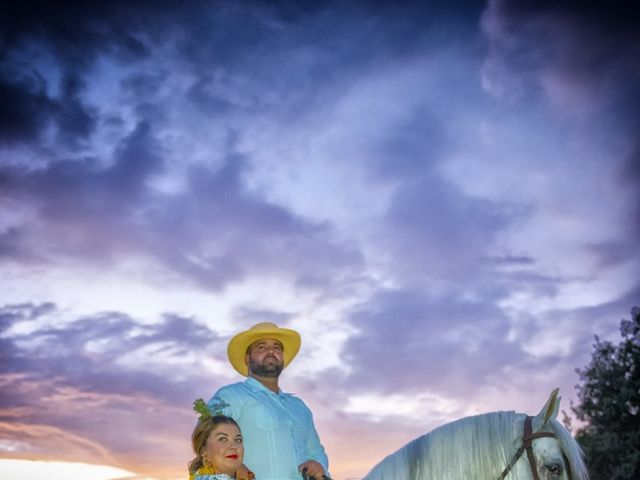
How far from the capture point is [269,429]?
178 inches

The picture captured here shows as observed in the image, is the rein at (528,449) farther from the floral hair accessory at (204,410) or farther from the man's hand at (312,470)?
the floral hair accessory at (204,410)

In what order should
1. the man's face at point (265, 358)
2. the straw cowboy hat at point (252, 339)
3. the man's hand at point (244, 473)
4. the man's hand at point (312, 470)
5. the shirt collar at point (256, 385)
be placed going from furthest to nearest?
the straw cowboy hat at point (252, 339) → the man's face at point (265, 358) → the shirt collar at point (256, 385) → the man's hand at point (312, 470) → the man's hand at point (244, 473)

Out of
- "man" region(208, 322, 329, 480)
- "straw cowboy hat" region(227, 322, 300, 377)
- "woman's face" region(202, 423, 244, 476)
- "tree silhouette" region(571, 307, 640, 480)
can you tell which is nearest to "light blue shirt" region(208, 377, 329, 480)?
"man" region(208, 322, 329, 480)

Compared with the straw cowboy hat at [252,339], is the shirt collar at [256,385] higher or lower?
lower

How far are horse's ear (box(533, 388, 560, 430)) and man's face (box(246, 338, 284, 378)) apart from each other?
2.36 m

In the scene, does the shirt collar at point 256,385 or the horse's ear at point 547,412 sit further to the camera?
the shirt collar at point 256,385

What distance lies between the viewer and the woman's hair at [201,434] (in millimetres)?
4062

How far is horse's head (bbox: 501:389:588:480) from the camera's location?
3674 millimetres

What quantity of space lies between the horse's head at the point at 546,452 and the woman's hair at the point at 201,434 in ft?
6.87

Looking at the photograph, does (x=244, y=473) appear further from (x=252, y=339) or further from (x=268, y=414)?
(x=252, y=339)

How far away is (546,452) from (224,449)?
229 centimetres

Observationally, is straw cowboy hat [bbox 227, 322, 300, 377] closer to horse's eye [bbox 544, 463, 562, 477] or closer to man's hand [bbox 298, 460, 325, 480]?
man's hand [bbox 298, 460, 325, 480]

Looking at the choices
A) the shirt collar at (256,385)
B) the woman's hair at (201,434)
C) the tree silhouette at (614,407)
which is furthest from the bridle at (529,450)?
the tree silhouette at (614,407)

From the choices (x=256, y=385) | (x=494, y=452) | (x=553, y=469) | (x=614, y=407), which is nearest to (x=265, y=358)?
(x=256, y=385)
